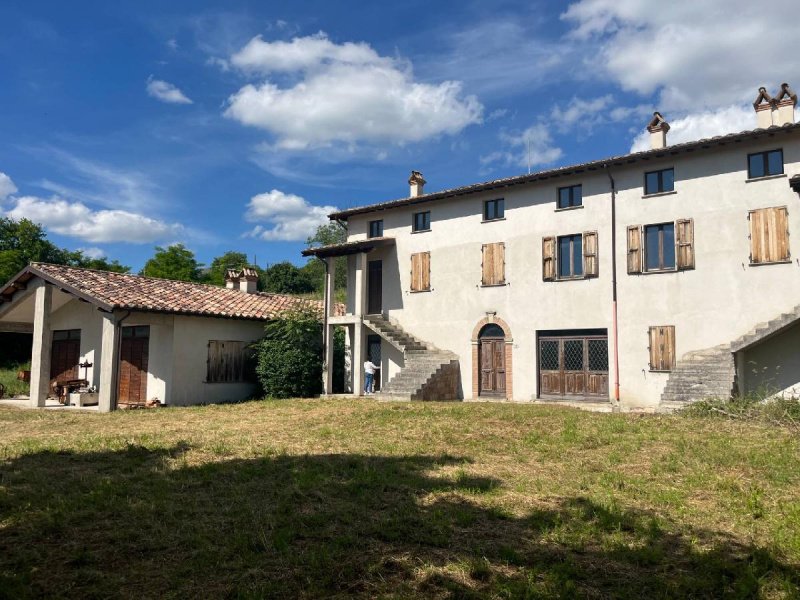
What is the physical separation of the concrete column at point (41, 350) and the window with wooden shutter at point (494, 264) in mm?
15160

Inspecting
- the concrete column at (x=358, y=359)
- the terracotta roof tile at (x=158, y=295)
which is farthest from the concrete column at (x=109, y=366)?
the concrete column at (x=358, y=359)

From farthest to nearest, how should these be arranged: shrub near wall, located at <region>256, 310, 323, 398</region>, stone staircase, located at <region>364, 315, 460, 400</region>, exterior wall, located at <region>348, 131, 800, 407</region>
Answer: shrub near wall, located at <region>256, 310, 323, 398</region>, stone staircase, located at <region>364, 315, 460, 400</region>, exterior wall, located at <region>348, 131, 800, 407</region>

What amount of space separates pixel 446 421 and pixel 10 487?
8617mm

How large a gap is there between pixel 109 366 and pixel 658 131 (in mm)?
18395

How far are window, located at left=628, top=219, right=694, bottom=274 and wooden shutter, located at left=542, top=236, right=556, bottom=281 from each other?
7.82 ft

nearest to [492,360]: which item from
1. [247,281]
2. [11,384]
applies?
[247,281]

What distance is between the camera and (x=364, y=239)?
24.4m

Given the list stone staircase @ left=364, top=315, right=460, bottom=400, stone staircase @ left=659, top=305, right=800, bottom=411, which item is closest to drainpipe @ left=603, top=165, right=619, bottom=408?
stone staircase @ left=659, top=305, right=800, bottom=411

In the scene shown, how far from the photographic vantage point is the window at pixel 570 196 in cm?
1959

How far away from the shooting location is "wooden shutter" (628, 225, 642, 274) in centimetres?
1825

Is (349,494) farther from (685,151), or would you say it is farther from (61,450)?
(685,151)

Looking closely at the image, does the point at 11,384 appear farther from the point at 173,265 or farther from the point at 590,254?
the point at 173,265

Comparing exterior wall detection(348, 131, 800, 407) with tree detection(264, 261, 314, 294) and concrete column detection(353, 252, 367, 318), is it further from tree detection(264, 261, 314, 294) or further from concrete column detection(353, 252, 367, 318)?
tree detection(264, 261, 314, 294)

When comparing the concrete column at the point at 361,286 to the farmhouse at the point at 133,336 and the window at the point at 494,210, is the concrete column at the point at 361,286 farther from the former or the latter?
the window at the point at 494,210
